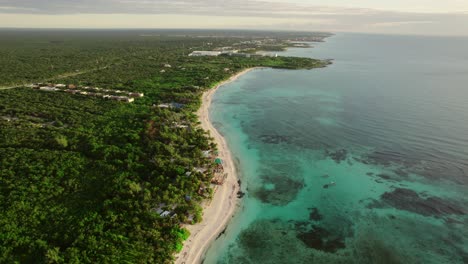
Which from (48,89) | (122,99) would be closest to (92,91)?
(48,89)

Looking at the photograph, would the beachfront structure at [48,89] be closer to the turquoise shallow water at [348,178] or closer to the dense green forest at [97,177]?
the dense green forest at [97,177]

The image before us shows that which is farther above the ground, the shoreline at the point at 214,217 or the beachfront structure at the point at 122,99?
the beachfront structure at the point at 122,99

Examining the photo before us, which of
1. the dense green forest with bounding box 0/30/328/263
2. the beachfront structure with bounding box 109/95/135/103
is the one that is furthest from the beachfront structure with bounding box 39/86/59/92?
the beachfront structure with bounding box 109/95/135/103

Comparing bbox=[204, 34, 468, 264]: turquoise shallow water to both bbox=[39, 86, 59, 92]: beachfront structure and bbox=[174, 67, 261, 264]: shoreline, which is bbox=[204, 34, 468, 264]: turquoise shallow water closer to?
bbox=[174, 67, 261, 264]: shoreline

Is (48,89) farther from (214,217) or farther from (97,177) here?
(214,217)

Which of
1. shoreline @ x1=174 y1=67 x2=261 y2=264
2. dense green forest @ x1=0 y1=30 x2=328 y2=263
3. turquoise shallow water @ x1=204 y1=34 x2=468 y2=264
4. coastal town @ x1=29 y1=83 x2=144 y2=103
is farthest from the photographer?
coastal town @ x1=29 y1=83 x2=144 y2=103

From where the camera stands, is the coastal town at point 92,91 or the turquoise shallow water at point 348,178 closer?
the turquoise shallow water at point 348,178

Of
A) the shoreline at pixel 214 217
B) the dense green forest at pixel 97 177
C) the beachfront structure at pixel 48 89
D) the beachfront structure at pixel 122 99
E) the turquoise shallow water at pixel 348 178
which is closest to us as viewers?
the dense green forest at pixel 97 177

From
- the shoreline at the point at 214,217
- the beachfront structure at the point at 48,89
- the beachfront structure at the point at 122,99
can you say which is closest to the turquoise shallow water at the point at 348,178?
the shoreline at the point at 214,217
